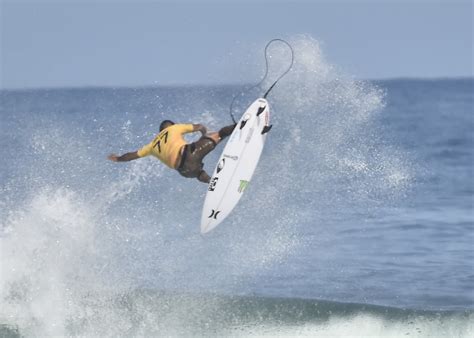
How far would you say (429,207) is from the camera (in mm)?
29359

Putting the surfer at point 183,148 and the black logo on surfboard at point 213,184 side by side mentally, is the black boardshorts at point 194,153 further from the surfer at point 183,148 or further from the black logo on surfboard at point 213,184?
the black logo on surfboard at point 213,184

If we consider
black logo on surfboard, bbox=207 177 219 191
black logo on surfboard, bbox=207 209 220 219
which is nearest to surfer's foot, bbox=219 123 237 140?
black logo on surfboard, bbox=207 177 219 191

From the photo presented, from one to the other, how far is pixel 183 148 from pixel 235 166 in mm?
709

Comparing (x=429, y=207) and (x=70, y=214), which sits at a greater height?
(x=429, y=207)

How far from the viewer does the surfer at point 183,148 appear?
1537 cm

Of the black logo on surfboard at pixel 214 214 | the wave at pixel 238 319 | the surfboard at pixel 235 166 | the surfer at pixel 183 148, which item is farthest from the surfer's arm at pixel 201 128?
the wave at pixel 238 319

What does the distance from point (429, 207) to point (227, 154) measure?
14.7 m

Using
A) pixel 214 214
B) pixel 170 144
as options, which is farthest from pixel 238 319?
pixel 170 144

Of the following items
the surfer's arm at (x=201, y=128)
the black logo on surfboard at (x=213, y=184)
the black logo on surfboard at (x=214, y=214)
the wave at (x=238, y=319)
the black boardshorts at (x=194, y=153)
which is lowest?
the wave at (x=238, y=319)

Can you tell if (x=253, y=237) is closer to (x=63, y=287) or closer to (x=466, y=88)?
(x=63, y=287)

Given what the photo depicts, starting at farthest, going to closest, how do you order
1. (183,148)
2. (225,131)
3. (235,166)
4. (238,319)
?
(238,319), (225,131), (235,166), (183,148)

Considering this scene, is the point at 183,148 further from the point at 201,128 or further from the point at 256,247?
the point at 256,247

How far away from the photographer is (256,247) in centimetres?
2205

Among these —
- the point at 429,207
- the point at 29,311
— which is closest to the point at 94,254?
the point at 29,311
